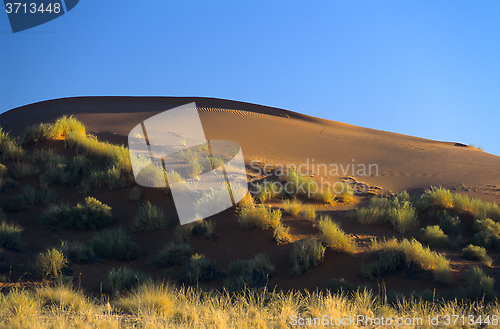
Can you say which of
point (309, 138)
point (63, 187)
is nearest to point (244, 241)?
point (63, 187)

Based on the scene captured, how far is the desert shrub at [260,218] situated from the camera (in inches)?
476

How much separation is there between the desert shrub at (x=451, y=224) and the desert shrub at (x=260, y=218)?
5.09 metres

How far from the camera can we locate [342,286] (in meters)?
9.42

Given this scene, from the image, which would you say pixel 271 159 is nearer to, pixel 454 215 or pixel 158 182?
pixel 158 182

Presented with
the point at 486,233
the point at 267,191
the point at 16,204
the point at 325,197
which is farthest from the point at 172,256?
the point at 486,233

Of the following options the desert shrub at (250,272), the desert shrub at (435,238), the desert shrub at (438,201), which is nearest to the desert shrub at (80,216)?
the desert shrub at (250,272)

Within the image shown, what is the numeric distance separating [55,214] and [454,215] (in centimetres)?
1234

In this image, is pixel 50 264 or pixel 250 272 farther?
pixel 250 272

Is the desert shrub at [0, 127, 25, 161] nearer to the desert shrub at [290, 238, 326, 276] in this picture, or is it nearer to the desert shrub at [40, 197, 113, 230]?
the desert shrub at [40, 197, 113, 230]

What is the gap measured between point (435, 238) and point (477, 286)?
115 inches

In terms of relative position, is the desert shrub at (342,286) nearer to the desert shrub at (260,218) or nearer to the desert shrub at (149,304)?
the desert shrub at (260,218)

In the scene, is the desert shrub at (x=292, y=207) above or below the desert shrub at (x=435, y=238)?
above

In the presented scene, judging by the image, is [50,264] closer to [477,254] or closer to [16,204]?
[16,204]

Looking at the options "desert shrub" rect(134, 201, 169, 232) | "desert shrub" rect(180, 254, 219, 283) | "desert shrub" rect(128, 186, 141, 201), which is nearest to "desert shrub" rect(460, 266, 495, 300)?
"desert shrub" rect(180, 254, 219, 283)
